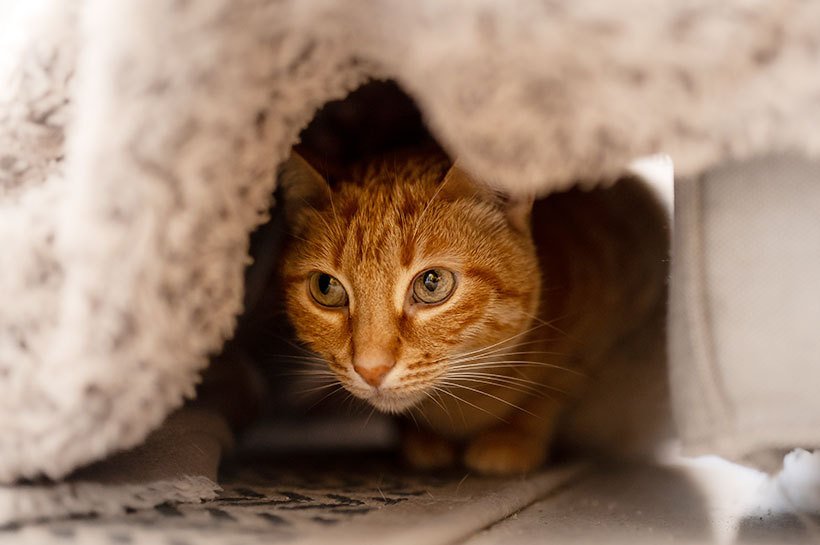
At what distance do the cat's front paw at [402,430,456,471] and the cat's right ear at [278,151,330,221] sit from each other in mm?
499

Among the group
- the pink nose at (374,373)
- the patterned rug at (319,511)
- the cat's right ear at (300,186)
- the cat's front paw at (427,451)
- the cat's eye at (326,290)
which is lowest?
the patterned rug at (319,511)

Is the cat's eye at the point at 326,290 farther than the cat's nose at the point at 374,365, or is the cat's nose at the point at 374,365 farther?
the cat's eye at the point at 326,290

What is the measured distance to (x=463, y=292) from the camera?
3.86ft

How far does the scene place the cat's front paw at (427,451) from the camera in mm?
1331

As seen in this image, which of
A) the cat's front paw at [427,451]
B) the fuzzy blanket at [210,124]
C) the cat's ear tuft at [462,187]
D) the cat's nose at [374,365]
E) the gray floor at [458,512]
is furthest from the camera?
the cat's front paw at [427,451]

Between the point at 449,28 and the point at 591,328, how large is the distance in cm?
92

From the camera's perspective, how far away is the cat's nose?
107 cm

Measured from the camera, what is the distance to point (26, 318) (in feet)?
2.29

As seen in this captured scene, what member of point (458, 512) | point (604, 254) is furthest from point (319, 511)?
point (604, 254)

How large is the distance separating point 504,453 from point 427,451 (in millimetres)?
164

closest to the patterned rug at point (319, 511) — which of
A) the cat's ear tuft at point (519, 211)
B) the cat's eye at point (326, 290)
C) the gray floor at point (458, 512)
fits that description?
the gray floor at point (458, 512)

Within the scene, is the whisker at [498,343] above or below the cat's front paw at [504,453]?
above

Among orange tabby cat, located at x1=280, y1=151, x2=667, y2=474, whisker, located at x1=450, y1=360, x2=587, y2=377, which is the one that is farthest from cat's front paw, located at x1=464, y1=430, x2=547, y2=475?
whisker, located at x1=450, y1=360, x2=587, y2=377

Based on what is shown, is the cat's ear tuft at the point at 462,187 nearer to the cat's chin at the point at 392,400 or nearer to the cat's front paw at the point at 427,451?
the cat's chin at the point at 392,400
